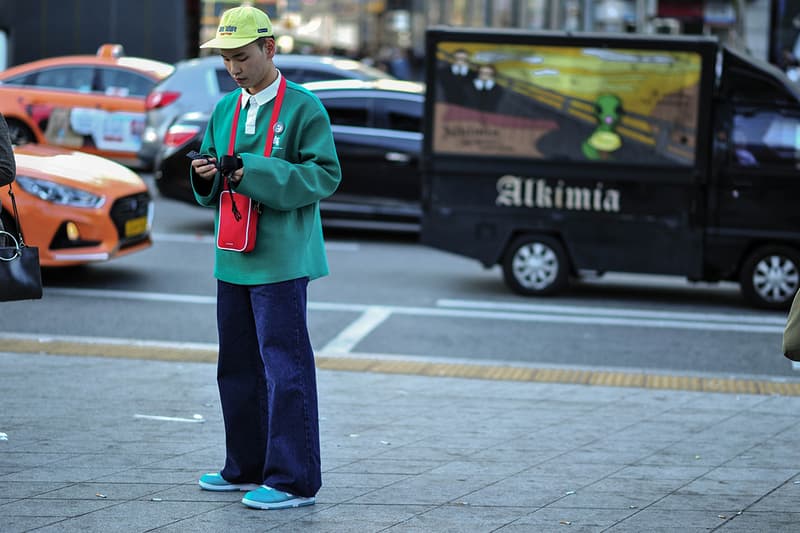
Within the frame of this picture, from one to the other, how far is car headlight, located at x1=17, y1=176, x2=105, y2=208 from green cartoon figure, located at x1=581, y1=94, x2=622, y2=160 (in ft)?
13.4

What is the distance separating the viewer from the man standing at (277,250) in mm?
4668

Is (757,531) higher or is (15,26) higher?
(15,26)

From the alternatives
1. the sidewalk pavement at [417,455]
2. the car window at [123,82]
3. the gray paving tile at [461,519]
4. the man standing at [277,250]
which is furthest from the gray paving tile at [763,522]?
the car window at [123,82]

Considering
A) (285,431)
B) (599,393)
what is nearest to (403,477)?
(285,431)

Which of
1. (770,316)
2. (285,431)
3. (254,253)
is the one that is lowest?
(770,316)

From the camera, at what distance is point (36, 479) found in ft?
16.4

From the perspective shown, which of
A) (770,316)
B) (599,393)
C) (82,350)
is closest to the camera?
(599,393)

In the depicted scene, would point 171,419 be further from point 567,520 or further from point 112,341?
point 112,341

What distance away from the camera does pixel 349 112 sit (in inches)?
565

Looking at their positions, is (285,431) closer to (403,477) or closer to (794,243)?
(403,477)

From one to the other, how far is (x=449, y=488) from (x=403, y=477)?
231 millimetres

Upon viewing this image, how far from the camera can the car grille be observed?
1097 centimetres

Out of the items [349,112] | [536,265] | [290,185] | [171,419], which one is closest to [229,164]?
[290,185]

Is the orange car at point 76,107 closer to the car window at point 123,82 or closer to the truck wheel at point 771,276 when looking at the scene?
the car window at point 123,82
